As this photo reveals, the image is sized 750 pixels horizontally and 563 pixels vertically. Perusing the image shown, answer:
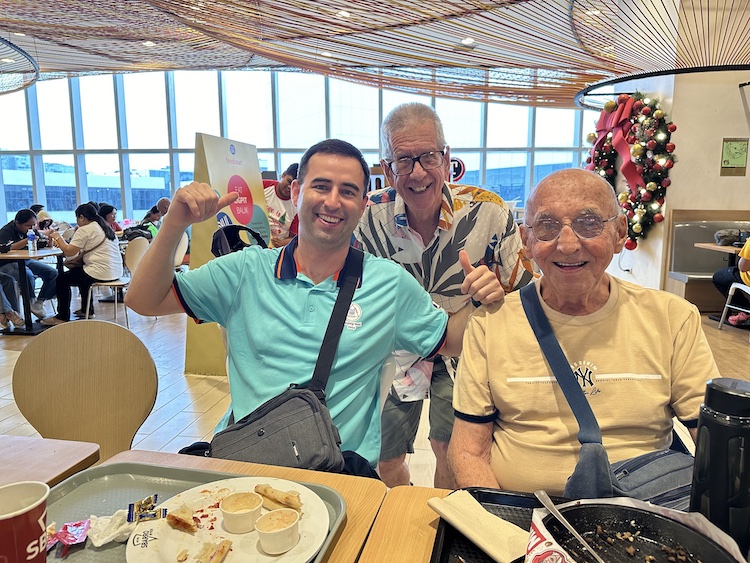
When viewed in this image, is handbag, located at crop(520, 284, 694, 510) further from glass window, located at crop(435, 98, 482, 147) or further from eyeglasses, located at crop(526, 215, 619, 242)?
glass window, located at crop(435, 98, 482, 147)

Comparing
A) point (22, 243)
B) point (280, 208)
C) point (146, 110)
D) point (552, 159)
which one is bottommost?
point (22, 243)

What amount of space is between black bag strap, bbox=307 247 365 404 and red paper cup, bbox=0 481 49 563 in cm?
73

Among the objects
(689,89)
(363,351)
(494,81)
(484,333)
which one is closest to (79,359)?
(363,351)

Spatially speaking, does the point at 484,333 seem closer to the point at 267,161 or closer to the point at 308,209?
the point at 308,209

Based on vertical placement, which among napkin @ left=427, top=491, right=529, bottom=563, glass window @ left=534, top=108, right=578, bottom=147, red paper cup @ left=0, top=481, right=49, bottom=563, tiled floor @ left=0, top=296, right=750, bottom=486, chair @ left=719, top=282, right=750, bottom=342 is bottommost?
tiled floor @ left=0, top=296, right=750, bottom=486

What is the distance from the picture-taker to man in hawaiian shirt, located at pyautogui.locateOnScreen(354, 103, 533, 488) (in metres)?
2.01

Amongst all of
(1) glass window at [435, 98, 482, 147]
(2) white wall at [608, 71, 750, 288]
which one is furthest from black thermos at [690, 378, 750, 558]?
(1) glass window at [435, 98, 482, 147]

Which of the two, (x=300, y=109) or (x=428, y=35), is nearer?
(x=428, y=35)

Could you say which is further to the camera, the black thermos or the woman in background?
the woman in background

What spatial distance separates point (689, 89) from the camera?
264 inches

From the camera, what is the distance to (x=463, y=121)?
495 inches

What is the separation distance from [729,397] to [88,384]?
6.56 ft

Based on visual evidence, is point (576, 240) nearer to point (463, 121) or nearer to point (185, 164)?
point (463, 121)

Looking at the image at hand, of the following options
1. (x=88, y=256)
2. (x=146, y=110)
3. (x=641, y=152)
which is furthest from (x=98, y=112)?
(x=641, y=152)
